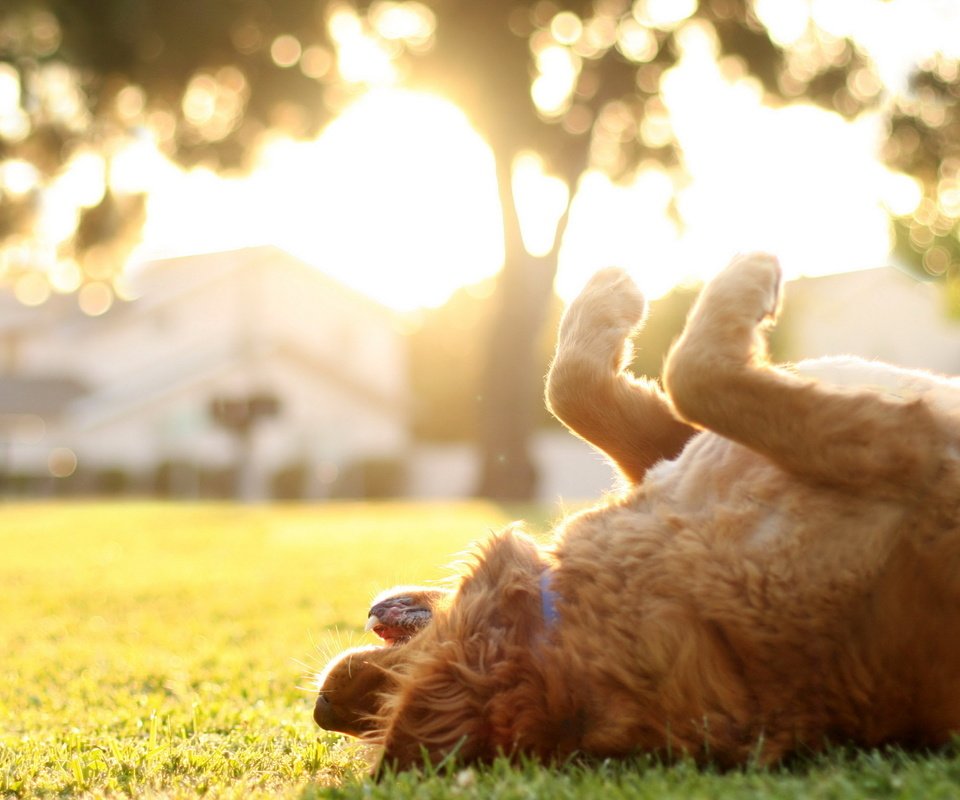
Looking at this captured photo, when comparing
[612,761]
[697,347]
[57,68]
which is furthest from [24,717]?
[57,68]

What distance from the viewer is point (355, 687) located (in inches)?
99.7

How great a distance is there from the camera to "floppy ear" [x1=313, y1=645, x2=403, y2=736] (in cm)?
253

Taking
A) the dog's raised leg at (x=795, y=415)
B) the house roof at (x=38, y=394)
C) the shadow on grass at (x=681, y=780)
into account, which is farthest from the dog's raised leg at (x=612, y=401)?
the house roof at (x=38, y=394)

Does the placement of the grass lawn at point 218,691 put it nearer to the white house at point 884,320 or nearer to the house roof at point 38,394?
the white house at point 884,320

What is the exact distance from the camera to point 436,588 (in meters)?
2.66

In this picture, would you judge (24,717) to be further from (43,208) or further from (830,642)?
(43,208)

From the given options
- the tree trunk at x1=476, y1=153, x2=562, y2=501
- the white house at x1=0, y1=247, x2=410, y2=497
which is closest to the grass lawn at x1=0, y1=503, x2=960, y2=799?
the tree trunk at x1=476, y1=153, x2=562, y2=501

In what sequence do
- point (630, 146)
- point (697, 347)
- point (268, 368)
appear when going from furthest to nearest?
point (268, 368)
point (630, 146)
point (697, 347)

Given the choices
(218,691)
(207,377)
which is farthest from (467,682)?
(207,377)

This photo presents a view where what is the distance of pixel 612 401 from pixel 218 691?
193 cm

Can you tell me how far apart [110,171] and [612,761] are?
1836 centimetres

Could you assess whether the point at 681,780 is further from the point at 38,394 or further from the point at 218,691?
the point at 38,394

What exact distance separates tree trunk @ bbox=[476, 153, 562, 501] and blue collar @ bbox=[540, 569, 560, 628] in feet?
60.0

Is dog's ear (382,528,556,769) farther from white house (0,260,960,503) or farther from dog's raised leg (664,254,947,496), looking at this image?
white house (0,260,960,503)
